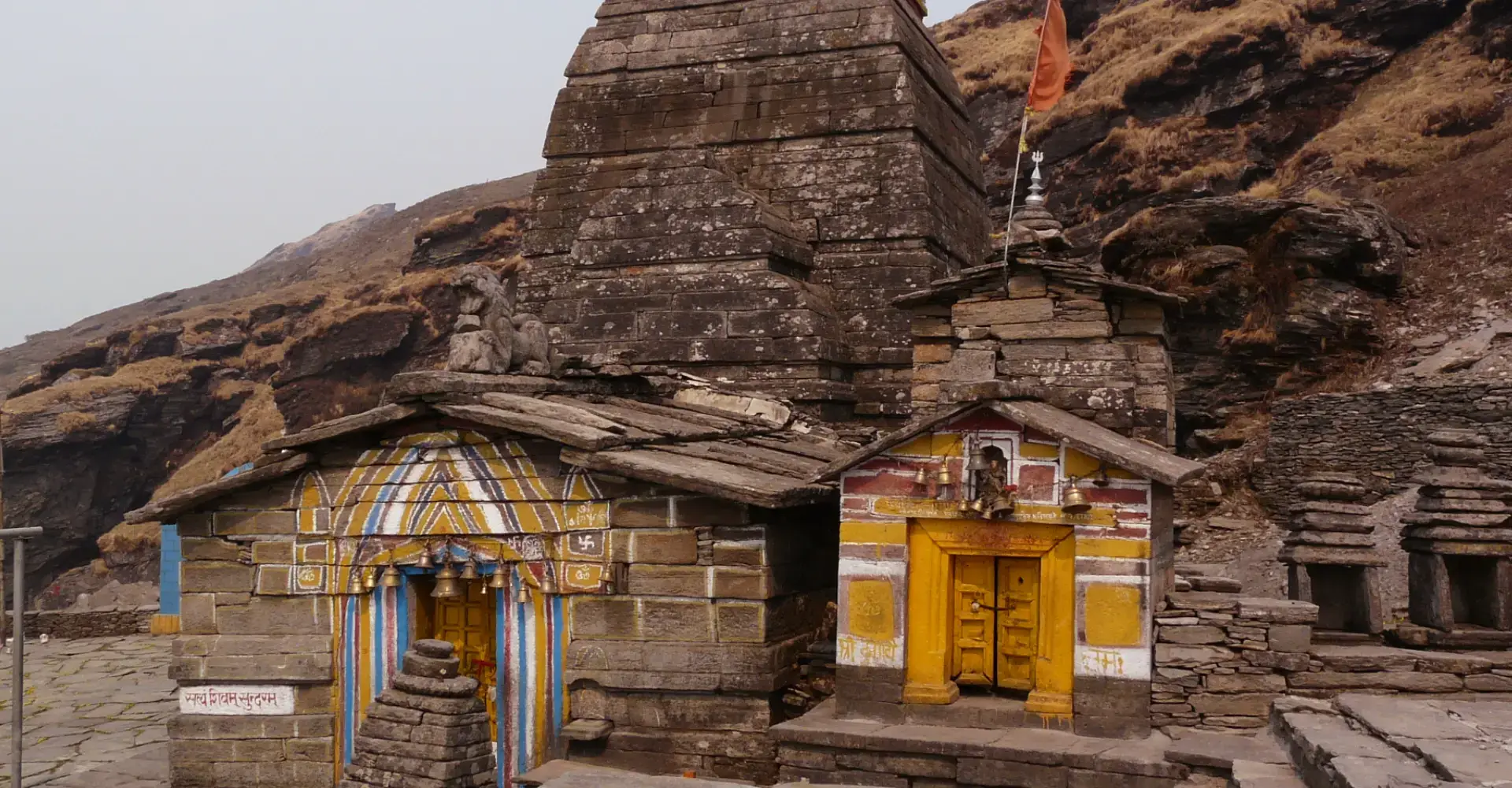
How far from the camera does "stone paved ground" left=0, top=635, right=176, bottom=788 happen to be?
11641 mm

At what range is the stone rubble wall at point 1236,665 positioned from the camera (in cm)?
896

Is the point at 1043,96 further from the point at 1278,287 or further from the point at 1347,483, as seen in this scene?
the point at 1278,287

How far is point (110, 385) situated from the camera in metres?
41.2

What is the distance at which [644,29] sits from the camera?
55.8 ft

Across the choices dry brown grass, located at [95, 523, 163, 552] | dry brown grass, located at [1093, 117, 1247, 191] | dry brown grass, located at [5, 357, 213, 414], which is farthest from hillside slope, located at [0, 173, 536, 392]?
dry brown grass, located at [1093, 117, 1247, 191]

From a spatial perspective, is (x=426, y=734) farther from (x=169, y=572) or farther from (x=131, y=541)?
(x=131, y=541)

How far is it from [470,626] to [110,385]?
1391 inches

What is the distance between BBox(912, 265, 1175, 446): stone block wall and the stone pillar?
2.12 m

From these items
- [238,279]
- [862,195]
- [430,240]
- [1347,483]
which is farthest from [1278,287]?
[238,279]

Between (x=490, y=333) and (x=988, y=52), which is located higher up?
(x=988, y=52)

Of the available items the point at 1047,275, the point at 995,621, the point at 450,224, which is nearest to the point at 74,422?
the point at 450,224

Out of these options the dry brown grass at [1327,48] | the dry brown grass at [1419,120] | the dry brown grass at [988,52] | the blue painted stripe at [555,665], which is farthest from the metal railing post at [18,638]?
the dry brown grass at [1327,48]

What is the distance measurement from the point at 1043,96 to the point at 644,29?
20.2ft

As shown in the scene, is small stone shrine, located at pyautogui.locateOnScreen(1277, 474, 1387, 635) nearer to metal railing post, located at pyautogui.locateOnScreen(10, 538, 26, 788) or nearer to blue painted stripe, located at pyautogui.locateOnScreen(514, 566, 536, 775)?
blue painted stripe, located at pyautogui.locateOnScreen(514, 566, 536, 775)
